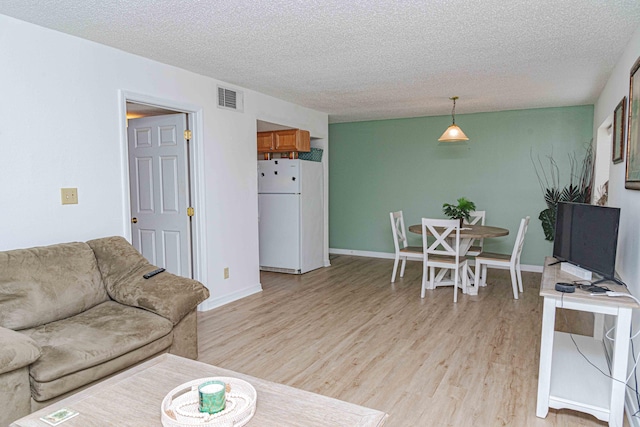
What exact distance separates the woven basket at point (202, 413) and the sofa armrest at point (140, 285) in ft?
3.61

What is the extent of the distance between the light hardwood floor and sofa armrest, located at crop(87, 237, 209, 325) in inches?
23.0

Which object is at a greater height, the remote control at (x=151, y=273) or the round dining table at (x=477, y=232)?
the round dining table at (x=477, y=232)

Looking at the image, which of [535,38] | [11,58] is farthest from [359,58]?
[11,58]

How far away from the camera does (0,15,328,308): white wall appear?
2.62m

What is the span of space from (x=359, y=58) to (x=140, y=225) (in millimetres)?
2843

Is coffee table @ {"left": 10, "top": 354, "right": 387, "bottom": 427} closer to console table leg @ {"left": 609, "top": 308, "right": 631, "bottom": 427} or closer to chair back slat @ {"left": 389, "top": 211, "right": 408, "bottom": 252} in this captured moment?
console table leg @ {"left": 609, "top": 308, "right": 631, "bottom": 427}

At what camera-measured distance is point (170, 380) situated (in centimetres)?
177

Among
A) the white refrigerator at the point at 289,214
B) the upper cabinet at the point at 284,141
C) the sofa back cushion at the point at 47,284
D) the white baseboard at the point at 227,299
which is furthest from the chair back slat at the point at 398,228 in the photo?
the sofa back cushion at the point at 47,284

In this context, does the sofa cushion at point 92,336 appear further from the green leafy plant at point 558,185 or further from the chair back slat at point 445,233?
the green leafy plant at point 558,185

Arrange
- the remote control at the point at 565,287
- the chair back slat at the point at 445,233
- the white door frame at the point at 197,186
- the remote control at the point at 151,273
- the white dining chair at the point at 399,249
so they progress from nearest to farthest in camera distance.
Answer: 1. the remote control at the point at 565,287
2. the remote control at the point at 151,273
3. the white door frame at the point at 197,186
4. the chair back slat at the point at 445,233
5. the white dining chair at the point at 399,249

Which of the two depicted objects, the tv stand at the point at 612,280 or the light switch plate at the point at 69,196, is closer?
the tv stand at the point at 612,280

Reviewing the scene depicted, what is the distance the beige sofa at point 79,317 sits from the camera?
6.34ft

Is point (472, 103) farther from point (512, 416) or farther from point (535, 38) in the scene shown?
point (512, 416)

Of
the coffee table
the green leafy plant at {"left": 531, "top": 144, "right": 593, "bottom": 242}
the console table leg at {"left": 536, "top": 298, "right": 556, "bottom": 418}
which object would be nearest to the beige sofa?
the coffee table
